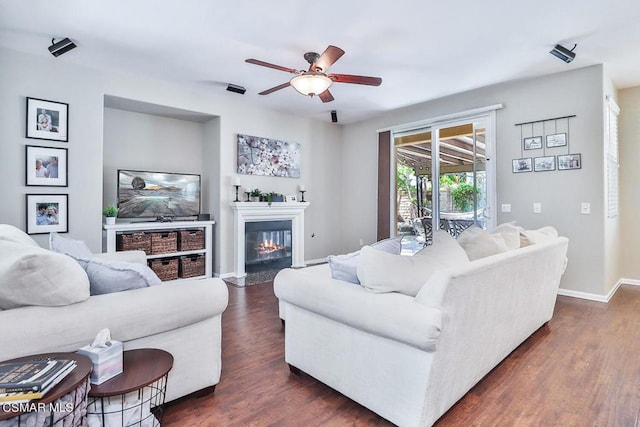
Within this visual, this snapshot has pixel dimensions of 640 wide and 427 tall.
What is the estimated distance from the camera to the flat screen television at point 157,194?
14.5ft

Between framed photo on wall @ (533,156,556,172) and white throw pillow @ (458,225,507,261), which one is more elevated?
framed photo on wall @ (533,156,556,172)

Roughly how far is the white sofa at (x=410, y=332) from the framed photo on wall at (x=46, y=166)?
3064 millimetres

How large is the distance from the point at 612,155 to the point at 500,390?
374 centimetres

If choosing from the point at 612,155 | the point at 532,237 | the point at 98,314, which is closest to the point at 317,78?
the point at 532,237

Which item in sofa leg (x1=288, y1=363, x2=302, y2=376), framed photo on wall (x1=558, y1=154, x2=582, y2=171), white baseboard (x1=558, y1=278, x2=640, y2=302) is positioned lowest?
sofa leg (x1=288, y1=363, x2=302, y2=376)

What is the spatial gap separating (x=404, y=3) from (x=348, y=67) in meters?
1.26

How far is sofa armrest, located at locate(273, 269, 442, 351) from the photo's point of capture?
1419 mm

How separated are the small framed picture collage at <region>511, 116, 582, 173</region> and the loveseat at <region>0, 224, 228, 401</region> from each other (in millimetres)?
4089

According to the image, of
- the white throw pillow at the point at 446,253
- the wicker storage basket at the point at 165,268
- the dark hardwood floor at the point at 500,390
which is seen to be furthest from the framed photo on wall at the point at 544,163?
the wicker storage basket at the point at 165,268

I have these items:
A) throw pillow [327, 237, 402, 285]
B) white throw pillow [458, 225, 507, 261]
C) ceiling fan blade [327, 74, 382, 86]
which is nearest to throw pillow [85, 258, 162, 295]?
throw pillow [327, 237, 402, 285]

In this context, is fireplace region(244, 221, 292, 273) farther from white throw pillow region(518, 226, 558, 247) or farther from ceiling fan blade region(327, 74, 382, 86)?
white throw pillow region(518, 226, 558, 247)

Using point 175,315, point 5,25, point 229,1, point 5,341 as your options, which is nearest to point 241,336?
point 175,315

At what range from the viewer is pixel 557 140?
4039 mm

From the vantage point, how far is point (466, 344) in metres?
1.69
